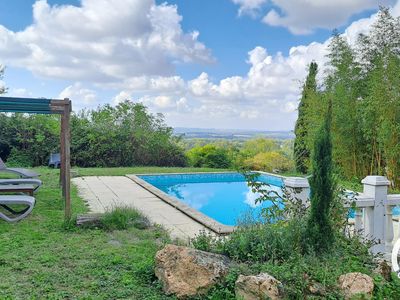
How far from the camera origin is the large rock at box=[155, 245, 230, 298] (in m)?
3.36

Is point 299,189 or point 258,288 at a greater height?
point 299,189

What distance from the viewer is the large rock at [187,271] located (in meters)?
3.36

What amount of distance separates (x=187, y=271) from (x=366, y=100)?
8.59 metres

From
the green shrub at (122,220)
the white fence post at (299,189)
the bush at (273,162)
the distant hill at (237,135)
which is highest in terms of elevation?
the distant hill at (237,135)

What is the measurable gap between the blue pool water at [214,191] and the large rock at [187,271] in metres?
5.44

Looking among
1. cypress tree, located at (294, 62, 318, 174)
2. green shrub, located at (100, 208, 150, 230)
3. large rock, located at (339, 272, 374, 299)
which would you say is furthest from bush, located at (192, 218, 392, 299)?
cypress tree, located at (294, 62, 318, 174)

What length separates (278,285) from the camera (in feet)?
10.6

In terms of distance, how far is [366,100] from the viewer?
33.7 feet

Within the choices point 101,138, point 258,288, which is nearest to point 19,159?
point 101,138

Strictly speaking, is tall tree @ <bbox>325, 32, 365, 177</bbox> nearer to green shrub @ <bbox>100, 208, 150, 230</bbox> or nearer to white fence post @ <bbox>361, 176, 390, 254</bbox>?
white fence post @ <bbox>361, 176, 390, 254</bbox>

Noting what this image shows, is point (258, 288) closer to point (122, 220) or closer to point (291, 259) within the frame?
point (291, 259)

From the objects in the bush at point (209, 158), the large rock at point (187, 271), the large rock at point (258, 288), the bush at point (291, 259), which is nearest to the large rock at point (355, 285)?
the bush at point (291, 259)

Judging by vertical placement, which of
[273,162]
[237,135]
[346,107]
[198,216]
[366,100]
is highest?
[366,100]

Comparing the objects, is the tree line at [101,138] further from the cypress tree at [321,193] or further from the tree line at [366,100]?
the cypress tree at [321,193]
